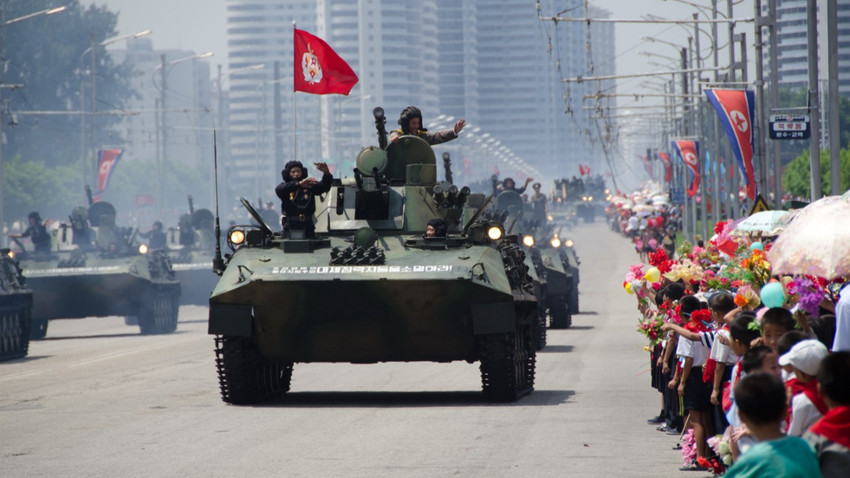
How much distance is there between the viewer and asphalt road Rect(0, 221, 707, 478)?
1144cm

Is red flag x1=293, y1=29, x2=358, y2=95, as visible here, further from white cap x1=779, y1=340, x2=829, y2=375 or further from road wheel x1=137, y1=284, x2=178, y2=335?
white cap x1=779, y1=340, x2=829, y2=375

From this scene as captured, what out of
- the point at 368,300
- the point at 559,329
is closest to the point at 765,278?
the point at 368,300

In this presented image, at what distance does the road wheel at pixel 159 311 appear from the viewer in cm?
3297

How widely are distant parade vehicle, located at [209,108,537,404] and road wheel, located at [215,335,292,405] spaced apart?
13 mm

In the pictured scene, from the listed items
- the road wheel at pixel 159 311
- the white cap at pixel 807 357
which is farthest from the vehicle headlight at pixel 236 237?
the road wheel at pixel 159 311

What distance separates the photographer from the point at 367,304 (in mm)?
15281

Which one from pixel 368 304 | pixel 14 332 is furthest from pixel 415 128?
pixel 14 332

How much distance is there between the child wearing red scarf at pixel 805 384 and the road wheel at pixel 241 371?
8856 millimetres

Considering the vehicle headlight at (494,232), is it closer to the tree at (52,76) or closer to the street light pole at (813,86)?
the street light pole at (813,86)

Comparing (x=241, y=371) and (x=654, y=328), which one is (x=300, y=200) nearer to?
(x=241, y=371)

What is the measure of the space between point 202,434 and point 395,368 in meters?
8.60

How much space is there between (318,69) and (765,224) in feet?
31.3

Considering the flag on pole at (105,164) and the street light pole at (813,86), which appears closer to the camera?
the street light pole at (813,86)

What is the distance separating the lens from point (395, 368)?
2192cm
